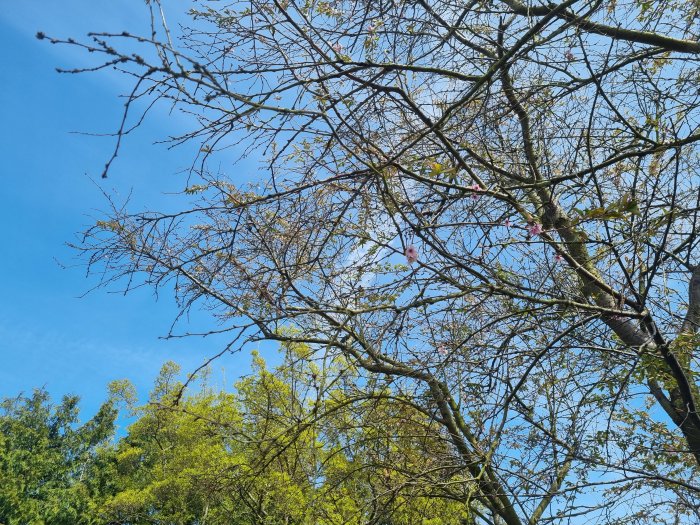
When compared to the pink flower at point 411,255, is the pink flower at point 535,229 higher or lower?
lower

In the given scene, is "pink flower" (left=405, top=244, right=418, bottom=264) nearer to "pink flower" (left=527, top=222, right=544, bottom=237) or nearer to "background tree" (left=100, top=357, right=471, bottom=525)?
"pink flower" (left=527, top=222, right=544, bottom=237)

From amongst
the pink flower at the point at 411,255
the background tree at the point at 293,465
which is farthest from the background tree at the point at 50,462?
the pink flower at the point at 411,255

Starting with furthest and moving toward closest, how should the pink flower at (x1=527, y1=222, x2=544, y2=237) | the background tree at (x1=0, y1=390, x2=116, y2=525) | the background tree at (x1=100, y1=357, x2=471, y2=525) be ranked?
the background tree at (x1=0, y1=390, x2=116, y2=525), the background tree at (x1=100, y1=357, x2=471, y2=525), the pink flower at (x1=527, y1=222, x2=544, y2=237)

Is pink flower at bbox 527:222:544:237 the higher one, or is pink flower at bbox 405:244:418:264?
pink flower at bbox 405:244:418:264

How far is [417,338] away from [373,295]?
0.44 meters

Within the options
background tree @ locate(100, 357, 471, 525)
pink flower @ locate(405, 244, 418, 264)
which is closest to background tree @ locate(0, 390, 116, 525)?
background tree @ locate(100, 357, 471, 525)

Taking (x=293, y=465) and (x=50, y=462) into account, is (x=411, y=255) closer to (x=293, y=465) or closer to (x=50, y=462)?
(x=293, y=465)

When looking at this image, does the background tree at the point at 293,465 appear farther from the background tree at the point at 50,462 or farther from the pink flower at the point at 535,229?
the background tree at the point at 50,462

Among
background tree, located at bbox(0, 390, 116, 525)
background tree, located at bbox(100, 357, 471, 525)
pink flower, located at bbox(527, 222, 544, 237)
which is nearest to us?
pink flower, located at bbox(527, 222, 544, 237)

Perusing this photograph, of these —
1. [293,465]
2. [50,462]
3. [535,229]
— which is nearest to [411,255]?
[535,229]

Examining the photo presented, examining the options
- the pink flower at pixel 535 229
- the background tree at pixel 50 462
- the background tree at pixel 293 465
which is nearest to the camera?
the pink flower at pixel 535 229

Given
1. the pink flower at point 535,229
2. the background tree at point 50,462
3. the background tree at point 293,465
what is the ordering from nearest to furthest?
the pink flower at point 535,229, the background tree at point 293,465, the background tree at point 50,462

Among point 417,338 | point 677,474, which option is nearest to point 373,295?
point 417,338

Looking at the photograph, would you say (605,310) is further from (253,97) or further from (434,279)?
(253,97)
